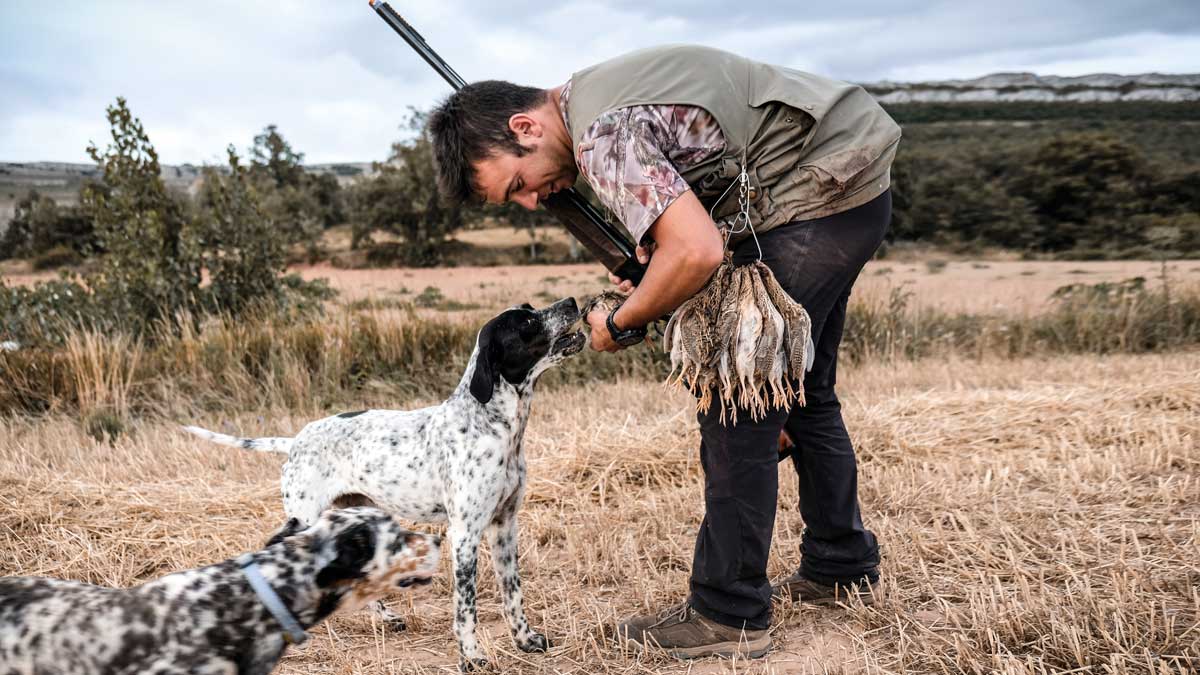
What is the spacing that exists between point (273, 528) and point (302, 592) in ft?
7.52

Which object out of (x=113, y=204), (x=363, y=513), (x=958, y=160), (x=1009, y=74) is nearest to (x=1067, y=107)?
(x=1009, y=74)

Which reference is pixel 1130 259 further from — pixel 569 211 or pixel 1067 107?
pixel 1067 107

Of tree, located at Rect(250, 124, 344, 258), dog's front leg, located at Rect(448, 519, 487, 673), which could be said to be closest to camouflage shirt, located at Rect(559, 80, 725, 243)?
dog's front leg, located at Rect(448, 519, 487, 673)

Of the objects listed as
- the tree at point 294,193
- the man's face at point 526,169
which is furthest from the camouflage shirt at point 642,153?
the tree at point 294,193

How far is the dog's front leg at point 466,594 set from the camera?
12.0 ft

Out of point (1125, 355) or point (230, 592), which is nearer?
point (230, 592)

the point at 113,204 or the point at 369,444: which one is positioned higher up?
the point at 113,204

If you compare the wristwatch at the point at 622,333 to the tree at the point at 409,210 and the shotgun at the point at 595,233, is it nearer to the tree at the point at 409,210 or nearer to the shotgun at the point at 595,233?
the shotgun at the point at 595,233

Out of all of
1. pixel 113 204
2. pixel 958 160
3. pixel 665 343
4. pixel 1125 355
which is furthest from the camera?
pixel 958 160

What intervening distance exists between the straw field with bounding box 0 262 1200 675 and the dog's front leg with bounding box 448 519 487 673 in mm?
89

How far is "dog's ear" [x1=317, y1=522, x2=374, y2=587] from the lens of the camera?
2.94 m

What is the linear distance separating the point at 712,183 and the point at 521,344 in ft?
4.12

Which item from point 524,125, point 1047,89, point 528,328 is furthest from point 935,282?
point 1047,89

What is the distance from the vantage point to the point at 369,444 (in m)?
4.07
